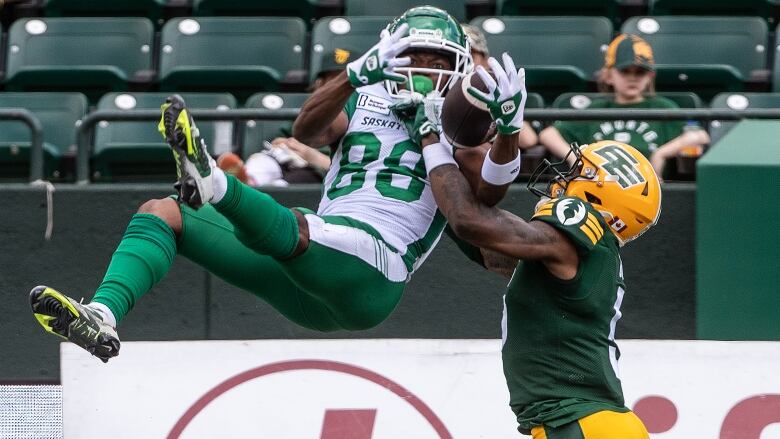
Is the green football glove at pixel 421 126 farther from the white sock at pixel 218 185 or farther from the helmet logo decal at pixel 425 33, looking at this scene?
the white sock at pixel 218 185

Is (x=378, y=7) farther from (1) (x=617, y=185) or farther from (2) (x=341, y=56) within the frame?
(1) (x=617, y=185)

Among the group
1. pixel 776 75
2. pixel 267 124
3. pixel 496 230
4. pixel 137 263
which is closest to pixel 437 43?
pixel 496 230

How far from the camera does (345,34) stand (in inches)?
334

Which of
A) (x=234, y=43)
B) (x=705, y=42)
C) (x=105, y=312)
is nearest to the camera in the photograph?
(x=105, y=312)

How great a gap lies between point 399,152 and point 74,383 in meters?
2.22

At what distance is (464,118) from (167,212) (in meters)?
1.08

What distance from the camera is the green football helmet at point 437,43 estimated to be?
5.21m

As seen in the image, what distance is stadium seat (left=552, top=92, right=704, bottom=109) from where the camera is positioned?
24.6ft

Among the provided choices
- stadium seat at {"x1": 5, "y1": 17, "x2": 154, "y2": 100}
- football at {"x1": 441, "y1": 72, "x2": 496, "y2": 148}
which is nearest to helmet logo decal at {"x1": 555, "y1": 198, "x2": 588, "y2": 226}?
football at {"x1": 441, "y1": 72, "x2": 496, "y2": 148}

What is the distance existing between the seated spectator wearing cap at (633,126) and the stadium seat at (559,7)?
1.44 meters

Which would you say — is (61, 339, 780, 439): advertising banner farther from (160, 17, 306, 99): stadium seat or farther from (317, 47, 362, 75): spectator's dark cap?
(160, 17, 306, 99): stadium seat

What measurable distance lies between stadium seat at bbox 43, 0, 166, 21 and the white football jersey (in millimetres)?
4041

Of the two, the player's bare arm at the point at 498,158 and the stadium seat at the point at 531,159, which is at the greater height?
the player's bare arm at the point at 498,158

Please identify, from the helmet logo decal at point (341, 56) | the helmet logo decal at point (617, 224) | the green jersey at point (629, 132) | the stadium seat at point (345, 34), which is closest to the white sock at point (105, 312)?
the helmet logo decal at point (617, 224)
